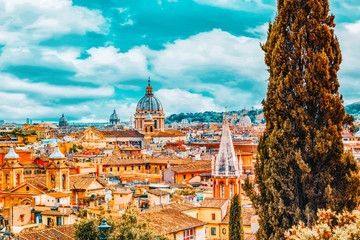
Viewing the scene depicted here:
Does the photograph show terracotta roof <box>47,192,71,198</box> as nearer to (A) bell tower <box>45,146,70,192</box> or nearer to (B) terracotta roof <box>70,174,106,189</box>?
(A) bell tower <box>45,146,70,192</box>

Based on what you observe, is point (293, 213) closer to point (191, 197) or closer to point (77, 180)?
point (191, 197)

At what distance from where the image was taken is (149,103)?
532 ft

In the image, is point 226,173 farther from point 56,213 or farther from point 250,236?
point 56,213

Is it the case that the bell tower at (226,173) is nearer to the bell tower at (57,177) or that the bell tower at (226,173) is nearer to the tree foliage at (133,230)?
the bell tower at (57,177)

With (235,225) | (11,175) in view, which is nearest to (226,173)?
(11,175)

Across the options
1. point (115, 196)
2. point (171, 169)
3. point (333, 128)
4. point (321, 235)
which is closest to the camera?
point (321, 235)

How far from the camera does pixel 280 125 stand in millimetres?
14305

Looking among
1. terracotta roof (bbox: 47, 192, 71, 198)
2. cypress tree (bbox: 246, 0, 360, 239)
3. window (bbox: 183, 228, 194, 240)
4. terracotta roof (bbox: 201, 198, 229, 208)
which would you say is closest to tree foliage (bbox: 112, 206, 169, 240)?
cypress tree (bbox: 246, 0, 360, 239)

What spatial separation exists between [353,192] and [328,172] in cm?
81

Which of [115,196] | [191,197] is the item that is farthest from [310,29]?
[191,197]

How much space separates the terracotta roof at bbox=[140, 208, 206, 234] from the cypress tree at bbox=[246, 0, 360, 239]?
9.32 meters

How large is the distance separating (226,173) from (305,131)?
27086 mm

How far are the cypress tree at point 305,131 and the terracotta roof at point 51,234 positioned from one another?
861 centimetres

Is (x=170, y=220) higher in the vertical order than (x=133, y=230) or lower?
lower
